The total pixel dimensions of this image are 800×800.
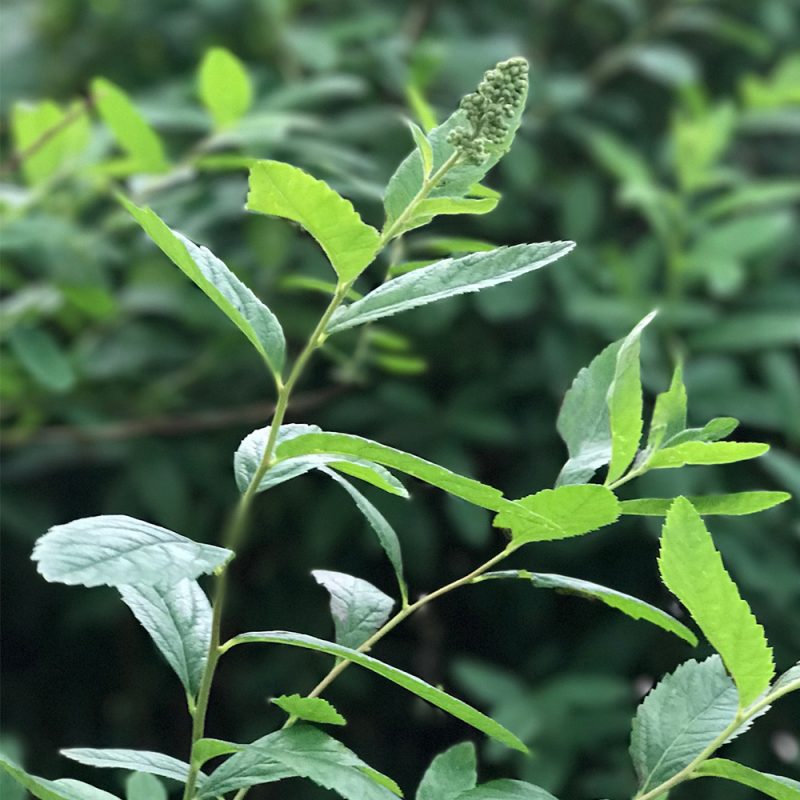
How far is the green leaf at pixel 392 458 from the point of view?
41 centimetres

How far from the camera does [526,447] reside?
1285mm

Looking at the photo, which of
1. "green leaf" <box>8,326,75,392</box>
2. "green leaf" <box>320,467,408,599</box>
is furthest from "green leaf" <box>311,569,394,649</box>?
"green leaf" <box>8,326,75,392</box>

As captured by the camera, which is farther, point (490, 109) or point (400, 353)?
point (400, 353)

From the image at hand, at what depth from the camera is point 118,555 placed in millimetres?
387

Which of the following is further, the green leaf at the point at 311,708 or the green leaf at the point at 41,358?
the green leaf at the point at 41,358

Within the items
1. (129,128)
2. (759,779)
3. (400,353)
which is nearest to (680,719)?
(759,779)

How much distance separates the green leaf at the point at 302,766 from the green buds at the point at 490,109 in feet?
0.71

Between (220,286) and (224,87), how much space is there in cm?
64

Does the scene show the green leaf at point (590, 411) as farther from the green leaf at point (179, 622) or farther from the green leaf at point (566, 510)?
the green leaf at point (179, 622)

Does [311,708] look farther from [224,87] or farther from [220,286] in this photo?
[224,87]

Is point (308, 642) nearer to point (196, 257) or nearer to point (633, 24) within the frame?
point (196, 257)

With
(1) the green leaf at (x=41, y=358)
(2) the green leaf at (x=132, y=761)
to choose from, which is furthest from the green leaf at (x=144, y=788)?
(1) the green leaf at (x=41, y=358)

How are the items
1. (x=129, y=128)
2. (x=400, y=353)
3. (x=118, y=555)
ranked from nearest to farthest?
(x=118, y=555)
(x=129, y=128)
(x=400, y=353)

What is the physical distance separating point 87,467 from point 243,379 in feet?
0.73
